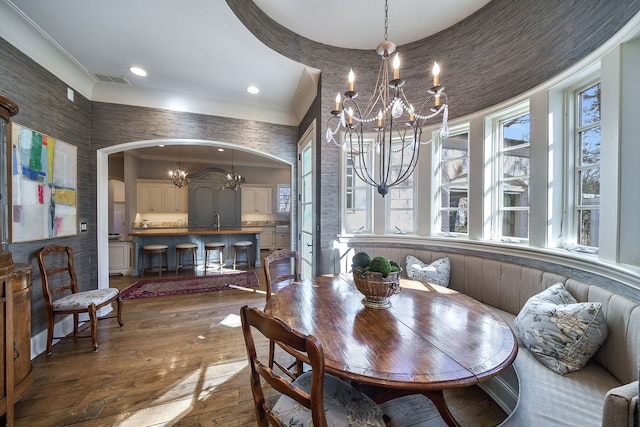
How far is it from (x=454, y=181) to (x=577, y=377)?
1.94 meters

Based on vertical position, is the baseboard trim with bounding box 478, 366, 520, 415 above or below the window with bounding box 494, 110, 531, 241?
below

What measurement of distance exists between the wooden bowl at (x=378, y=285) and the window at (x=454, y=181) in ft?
5.80

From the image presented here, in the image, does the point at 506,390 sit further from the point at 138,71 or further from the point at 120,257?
the point at 120,257

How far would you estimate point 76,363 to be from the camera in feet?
6.77

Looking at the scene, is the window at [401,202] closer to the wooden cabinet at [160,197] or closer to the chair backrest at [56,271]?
the chair backrest at [56,271]

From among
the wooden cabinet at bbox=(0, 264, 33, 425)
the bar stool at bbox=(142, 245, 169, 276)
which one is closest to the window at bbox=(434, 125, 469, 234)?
the wooden cabinet at bbox=(0, 264, 33, 425)

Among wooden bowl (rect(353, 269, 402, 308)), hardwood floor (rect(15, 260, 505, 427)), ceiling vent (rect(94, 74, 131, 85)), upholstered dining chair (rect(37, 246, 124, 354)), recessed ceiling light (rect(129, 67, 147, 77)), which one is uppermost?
recessed ceiling light (rect(129, 67, 147, 77))

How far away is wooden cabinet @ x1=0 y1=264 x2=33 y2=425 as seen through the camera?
1.37 meters

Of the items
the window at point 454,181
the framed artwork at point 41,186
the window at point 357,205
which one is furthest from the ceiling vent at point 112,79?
the window at point 454,181

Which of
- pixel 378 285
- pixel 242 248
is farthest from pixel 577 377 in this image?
pixel 242 248

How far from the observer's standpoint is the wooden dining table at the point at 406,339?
2.74 ft

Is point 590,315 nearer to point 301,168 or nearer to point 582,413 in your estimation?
point 582,413

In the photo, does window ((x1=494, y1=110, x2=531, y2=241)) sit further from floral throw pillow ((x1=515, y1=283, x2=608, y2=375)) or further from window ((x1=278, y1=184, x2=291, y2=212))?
window ((x1=278, y1=184, x2=291, y2=212))

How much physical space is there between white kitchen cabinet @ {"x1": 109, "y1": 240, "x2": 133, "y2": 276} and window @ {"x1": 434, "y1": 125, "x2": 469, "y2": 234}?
577cm
